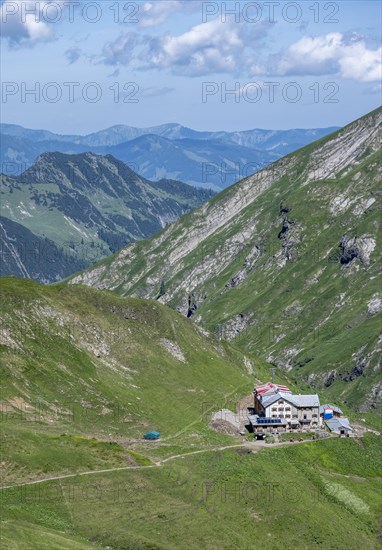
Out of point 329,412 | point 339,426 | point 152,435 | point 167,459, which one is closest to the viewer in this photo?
point 167,459

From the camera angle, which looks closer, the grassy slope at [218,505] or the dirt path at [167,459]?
the grassy slope at [218,505]

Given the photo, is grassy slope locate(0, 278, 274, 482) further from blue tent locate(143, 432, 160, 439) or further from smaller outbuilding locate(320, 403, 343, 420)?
smaller outbuilding locate(320, 403, 343, 420)

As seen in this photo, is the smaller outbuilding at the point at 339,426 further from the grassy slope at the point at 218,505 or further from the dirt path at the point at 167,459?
the grassy slope at the point at 218,505

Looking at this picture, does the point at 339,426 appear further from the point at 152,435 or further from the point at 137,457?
the point at 137,457

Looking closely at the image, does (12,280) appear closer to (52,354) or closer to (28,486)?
(52,354)

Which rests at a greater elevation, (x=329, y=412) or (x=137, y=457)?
(x=329, y=412)

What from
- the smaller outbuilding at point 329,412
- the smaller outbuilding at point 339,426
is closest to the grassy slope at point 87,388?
the smaller outbuilding at point 329,412

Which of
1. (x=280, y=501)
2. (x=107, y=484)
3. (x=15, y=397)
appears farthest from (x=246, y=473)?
(x=15, y=397)

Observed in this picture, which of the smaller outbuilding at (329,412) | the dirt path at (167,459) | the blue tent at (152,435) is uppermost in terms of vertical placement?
the smaller outbuilding at (329,412)

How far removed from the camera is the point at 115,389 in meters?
169

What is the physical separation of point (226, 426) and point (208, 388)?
2357 cm

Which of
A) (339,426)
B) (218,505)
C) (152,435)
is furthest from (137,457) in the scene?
(339,426)

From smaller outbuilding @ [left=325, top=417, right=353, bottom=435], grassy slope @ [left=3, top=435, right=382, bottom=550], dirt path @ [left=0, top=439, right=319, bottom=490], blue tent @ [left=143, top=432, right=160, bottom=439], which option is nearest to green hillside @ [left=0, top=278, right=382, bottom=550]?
grassy slope @ [left=3, top=435, right=382, bottom=550]

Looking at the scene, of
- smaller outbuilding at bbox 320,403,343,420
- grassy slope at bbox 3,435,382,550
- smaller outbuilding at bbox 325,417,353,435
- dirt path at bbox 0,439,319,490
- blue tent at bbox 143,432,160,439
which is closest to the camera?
grassy slope at bbox 3,435,382,550
